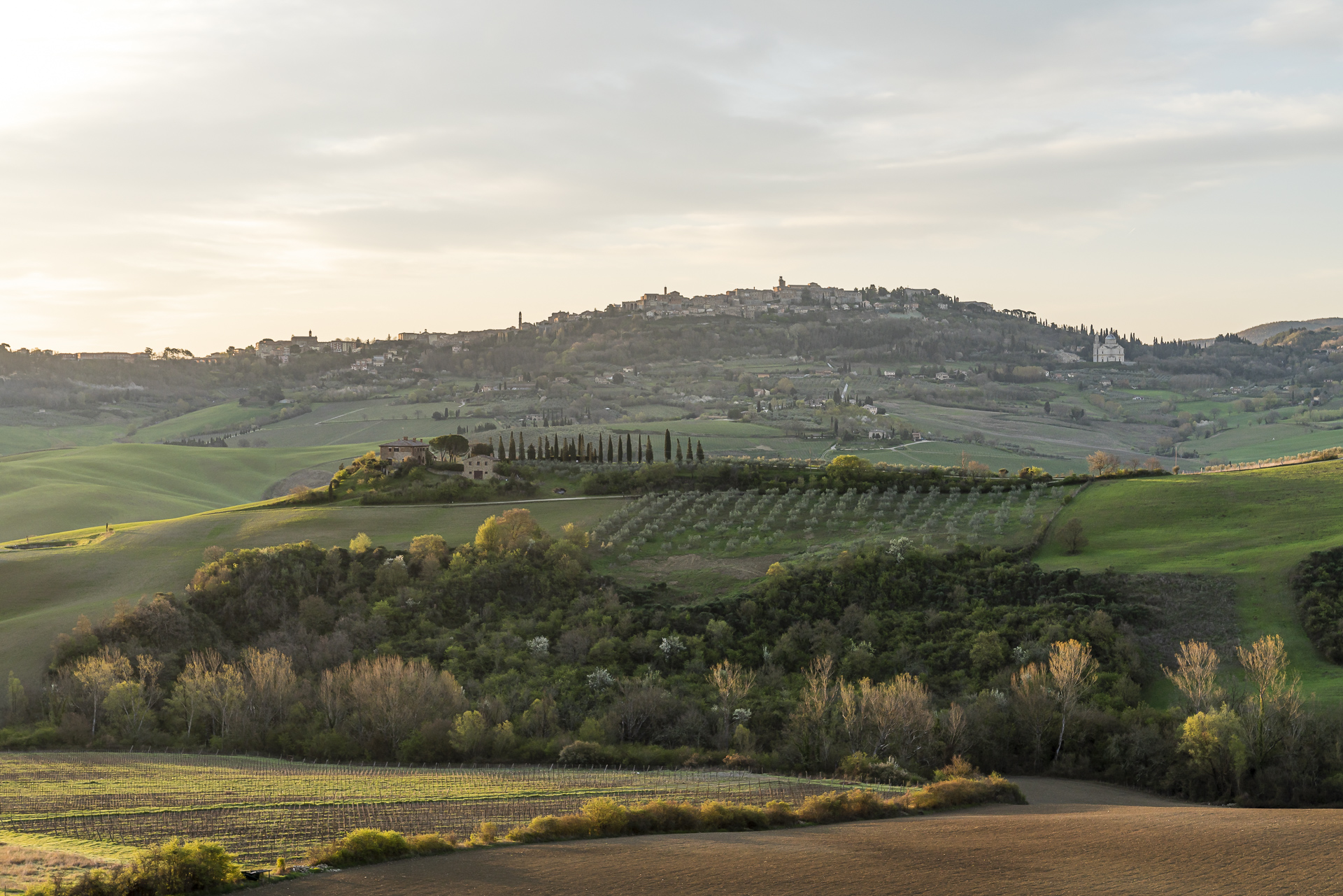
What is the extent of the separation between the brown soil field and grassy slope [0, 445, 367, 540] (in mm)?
96979

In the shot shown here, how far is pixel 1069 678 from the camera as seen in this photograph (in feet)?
135

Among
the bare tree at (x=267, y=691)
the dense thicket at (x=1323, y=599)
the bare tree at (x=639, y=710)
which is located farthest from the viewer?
the bare tree at (x=267, y=691)

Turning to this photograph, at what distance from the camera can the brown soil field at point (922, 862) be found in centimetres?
2175

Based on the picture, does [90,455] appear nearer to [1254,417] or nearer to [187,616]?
[187,616]

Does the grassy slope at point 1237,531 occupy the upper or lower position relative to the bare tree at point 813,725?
upper

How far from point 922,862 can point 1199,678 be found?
22173mm

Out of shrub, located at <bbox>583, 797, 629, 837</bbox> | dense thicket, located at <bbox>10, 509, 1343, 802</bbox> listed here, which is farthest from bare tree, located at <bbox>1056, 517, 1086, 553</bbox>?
shrub, located at <bbox>583, 797, 629, 837</bbox>

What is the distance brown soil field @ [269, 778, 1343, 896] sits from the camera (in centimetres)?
2175

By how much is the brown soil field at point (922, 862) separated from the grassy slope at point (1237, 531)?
19913mm

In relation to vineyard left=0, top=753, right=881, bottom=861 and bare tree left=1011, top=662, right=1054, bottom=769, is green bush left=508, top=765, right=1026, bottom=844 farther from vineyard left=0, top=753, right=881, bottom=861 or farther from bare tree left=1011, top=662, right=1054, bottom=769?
bare tree left=1011, top=662, right=1054, bottom=769

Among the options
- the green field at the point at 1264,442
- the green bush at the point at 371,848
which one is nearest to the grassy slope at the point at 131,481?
the green bush at the point at 371,848

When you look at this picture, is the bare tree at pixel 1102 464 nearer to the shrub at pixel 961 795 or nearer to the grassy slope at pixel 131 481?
the shrub at pixel 961 795

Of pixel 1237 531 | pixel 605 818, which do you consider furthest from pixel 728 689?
pixel 1237 531

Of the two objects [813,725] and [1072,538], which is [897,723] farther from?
[1072,538]
